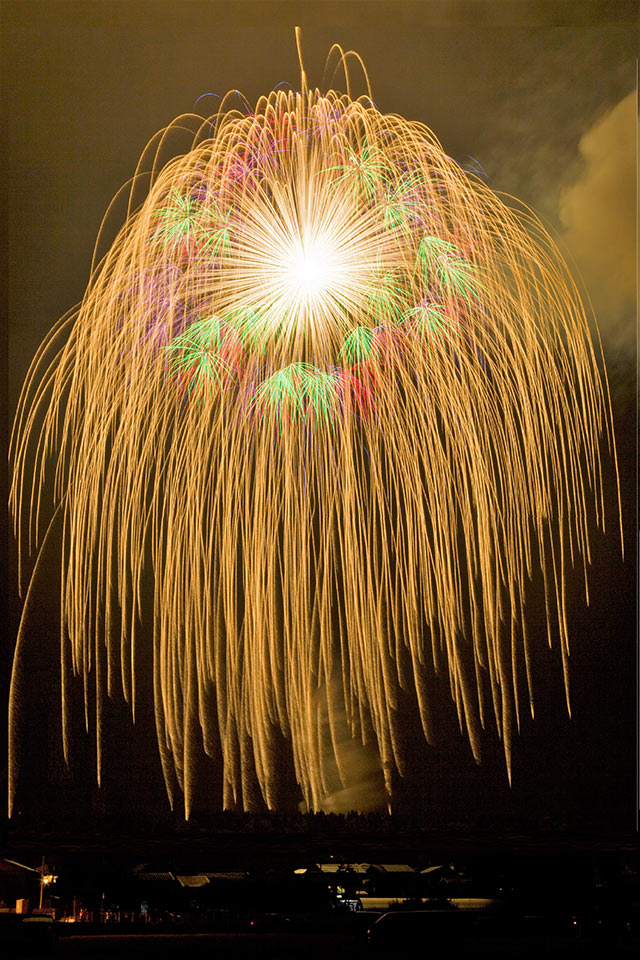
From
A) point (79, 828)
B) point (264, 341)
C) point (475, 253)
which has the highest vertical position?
point (475, 253)

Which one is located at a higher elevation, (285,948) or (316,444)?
(316,444)

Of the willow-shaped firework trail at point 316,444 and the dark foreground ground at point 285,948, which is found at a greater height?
the willow-shaped firework trail at point 316,444

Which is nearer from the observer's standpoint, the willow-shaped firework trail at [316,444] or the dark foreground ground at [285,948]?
the dark foreground ground at [285,948]

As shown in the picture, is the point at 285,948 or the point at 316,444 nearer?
the point at 285,948

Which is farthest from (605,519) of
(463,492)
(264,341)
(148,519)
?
(148,519)

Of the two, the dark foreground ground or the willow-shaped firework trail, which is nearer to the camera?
the dark foreground ground

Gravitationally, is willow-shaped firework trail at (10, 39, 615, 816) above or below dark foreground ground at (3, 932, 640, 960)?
above

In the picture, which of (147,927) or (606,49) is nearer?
(147,927)

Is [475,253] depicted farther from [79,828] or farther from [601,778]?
[79,828]
